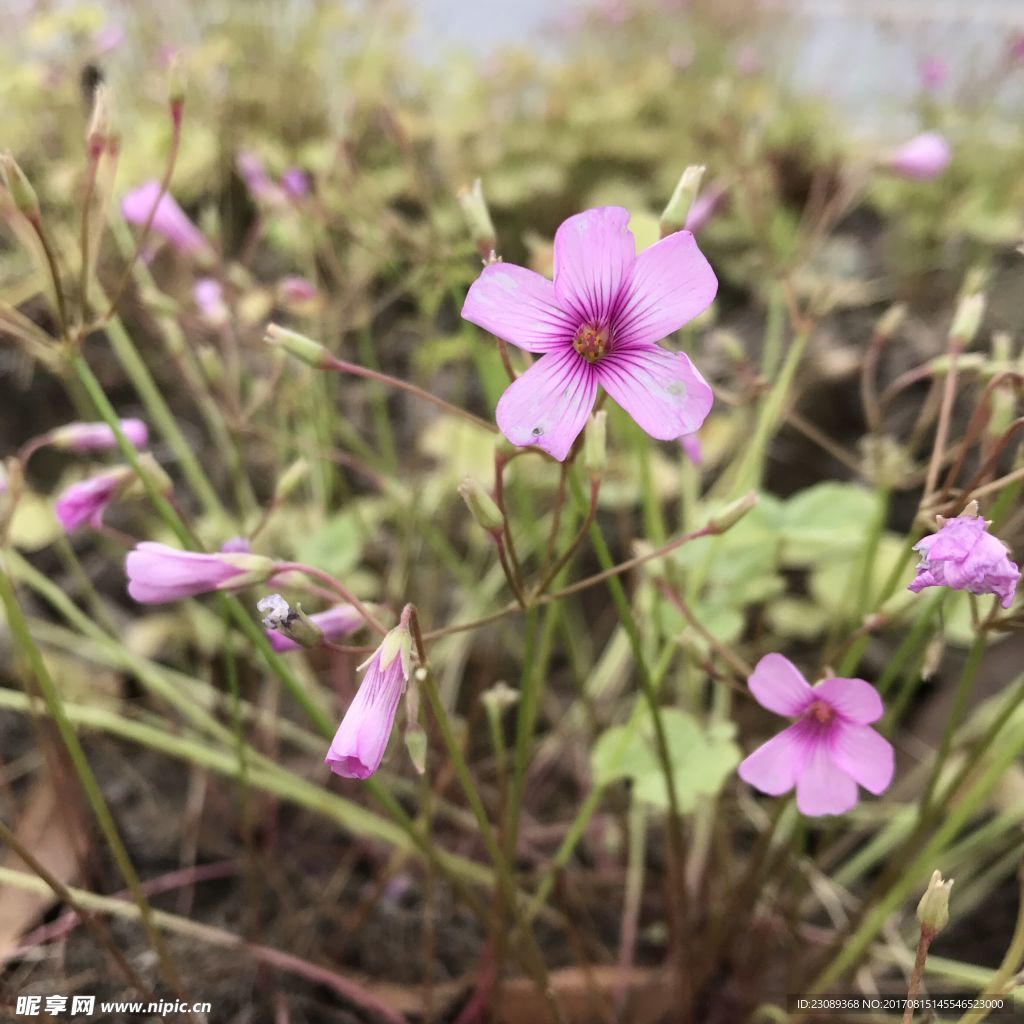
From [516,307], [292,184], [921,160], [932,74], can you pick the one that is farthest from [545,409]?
[932,74]

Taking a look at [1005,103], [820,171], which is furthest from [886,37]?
[820,171]

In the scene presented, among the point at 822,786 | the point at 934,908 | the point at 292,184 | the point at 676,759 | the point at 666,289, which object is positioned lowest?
the point at 934,908

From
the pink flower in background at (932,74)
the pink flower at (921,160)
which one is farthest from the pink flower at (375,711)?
the pink flower in background at (932,74)

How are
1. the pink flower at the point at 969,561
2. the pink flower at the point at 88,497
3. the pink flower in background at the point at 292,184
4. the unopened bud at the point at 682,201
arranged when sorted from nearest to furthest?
the pink flower at the point at 969,561, the unopened bud at the point at 682,201, the pink flower at the point at 88,497, the pink flower in background at the point at 292,184

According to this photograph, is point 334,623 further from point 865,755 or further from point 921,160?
point 921,160

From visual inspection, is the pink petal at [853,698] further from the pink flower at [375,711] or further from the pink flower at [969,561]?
the pink flower at [375,711]

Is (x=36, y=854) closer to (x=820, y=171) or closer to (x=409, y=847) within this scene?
(x=409, y=847)
